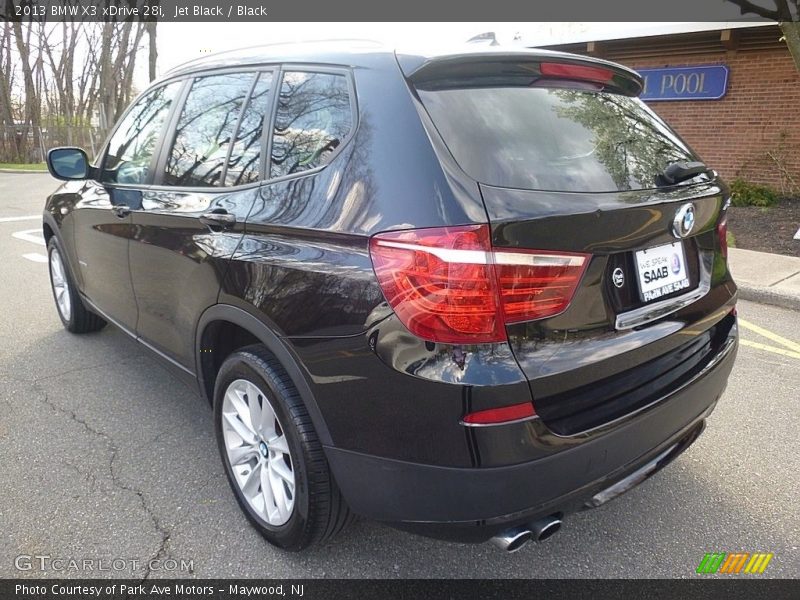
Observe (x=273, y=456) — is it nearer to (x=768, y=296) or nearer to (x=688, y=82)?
(x=768, y=296)

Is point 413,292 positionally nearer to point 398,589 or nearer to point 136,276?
point 398,589

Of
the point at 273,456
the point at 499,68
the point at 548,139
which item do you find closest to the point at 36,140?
the point at 273,456

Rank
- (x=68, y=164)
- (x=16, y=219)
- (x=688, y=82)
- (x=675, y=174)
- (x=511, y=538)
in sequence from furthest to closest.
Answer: (x=688, y=82) < (x=16, y=219) < (x=68, y=164) < (x=675, y=174) < (x=511, y=538)

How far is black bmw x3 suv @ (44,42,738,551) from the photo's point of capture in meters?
1.64

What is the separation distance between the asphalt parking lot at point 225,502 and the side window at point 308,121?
1454 mm

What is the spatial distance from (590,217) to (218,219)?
1365 millimetres

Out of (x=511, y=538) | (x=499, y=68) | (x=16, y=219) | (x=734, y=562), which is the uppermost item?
(x=499, y=68)

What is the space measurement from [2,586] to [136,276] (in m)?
1.48

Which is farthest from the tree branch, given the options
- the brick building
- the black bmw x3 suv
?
the black bmw x3 suv

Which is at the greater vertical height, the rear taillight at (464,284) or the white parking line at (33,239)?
the rear taillight at (464,284)

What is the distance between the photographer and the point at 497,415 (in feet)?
5.31

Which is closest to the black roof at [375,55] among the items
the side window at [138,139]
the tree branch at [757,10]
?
the side window at [138,139]

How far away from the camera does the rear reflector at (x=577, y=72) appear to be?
2109 millimetres

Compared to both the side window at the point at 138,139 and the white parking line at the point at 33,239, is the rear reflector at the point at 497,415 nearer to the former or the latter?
the side window at the point at 138,139
